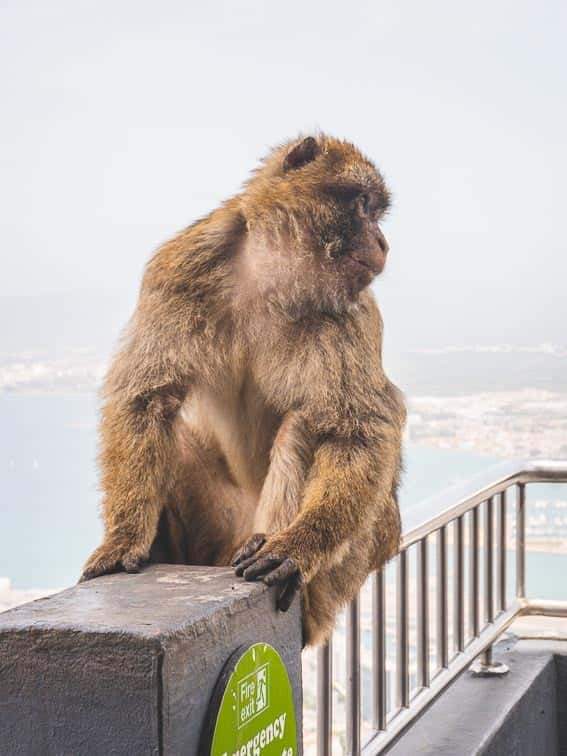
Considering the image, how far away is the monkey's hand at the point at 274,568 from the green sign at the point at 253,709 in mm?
115

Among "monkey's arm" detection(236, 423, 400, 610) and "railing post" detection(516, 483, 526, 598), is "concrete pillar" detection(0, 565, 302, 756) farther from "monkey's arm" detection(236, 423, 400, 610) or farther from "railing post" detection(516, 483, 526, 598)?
"railing post" detection(516, 483, 526, 598)

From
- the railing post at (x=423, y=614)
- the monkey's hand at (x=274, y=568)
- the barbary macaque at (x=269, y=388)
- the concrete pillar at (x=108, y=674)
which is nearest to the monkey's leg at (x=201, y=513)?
the barbary macaque at (x=269, y=388)

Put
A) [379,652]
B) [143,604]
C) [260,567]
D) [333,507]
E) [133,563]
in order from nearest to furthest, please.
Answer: [143,604] → [260,567] → [133,563] → [333,507] → [379,652]

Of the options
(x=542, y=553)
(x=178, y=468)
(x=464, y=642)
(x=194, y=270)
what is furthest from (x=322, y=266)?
(x=542, y=553)

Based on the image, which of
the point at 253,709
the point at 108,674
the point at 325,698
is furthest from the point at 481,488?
the point at 108,674

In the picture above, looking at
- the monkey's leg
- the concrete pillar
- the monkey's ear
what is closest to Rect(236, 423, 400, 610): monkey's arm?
the monkey's leg

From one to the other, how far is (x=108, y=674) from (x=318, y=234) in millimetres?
1210

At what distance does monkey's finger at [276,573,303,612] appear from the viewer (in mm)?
1750

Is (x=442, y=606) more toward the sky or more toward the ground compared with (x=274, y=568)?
more toward the ground

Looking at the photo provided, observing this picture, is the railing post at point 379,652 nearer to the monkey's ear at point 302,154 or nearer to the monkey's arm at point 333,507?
the monkey's arm at point 333,507

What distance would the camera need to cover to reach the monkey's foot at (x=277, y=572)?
1731 mm

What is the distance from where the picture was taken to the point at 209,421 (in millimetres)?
2312

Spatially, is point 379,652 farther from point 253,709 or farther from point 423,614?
point 253,709

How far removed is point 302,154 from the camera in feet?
7.77
